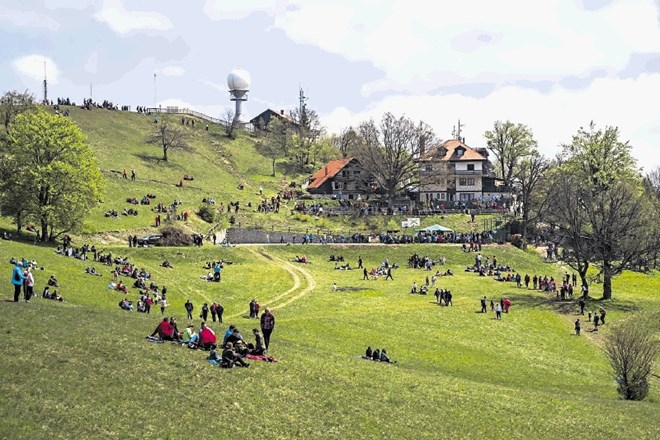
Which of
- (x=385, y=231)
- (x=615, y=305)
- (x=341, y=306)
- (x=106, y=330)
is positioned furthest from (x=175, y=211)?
(x=106, y=330)

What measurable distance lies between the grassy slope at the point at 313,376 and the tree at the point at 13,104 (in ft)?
150

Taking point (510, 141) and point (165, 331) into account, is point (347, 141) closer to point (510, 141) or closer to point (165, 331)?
point (510, 141)

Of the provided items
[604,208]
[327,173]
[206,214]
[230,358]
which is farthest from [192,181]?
[230,358]

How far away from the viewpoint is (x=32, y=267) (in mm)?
46062

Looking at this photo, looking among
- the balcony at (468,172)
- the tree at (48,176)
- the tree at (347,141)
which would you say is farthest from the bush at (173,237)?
the tree at (347,141)

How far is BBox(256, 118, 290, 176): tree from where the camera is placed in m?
144

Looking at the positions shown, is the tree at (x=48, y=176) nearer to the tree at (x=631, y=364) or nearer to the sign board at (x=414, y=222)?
the tree at (x=631, y=364)

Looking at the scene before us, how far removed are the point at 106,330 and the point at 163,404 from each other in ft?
25.5

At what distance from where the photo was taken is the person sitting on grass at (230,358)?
26.6 meters

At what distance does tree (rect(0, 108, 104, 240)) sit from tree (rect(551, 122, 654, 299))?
1835 inches

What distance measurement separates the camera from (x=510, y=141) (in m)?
126

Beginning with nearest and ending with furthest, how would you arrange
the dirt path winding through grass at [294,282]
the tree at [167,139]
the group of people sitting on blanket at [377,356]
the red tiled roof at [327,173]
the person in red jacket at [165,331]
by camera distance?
the person in red jacket at [165,331] < the group of people sitting on blanket at [377,356] < the dirt path winding through grass at [294,282] < the tree at [167,139] < the red tiled roof at [327,173]

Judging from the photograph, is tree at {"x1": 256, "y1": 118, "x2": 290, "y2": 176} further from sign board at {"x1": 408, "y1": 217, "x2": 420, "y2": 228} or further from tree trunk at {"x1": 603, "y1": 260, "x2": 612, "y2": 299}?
tree trunk at {"x1": 603, "y1": 260, "x2": 612, "y2": 299}

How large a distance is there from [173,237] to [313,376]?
47.6 meters
